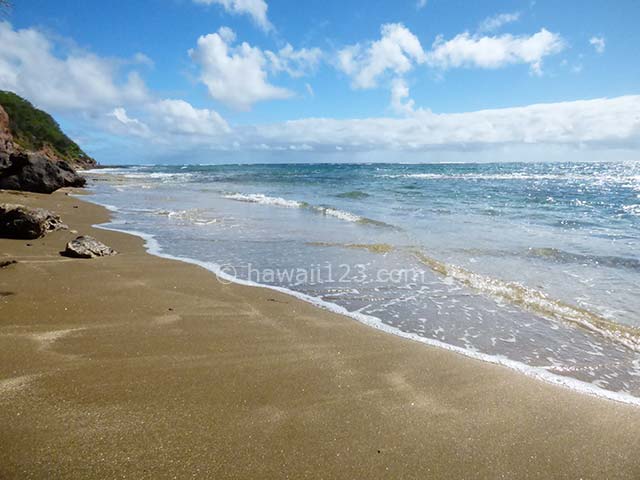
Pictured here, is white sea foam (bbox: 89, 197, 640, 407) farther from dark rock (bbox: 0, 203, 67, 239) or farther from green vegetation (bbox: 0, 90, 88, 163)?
green vegetation (bbox: 0, 90, 88, 163)

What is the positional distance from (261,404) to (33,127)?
225ft

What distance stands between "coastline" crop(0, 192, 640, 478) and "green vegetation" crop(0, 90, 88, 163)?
55679 mm

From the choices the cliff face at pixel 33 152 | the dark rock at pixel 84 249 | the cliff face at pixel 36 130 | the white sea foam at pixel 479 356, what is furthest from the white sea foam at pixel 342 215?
the cliff face at pixel 36 130

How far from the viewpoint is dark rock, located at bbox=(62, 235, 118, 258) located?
6.98m

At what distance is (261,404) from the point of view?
294 centimetres

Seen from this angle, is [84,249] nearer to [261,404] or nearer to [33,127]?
[261,404]

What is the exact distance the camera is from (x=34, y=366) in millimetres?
3178

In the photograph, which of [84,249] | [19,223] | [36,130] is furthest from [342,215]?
[36,130]

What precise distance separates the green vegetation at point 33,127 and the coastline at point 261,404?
183 ft

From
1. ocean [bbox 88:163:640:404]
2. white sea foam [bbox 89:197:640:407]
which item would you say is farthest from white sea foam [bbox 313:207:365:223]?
white sea foam [bbox 89:197:640:407]

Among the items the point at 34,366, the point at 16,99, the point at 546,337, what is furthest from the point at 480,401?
the point at 16,99

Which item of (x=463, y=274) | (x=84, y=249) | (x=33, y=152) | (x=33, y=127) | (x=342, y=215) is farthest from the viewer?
(x=33, y=127)

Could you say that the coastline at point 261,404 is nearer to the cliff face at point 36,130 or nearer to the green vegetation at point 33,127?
the cliff face at point 36,130

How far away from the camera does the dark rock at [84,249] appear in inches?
275
